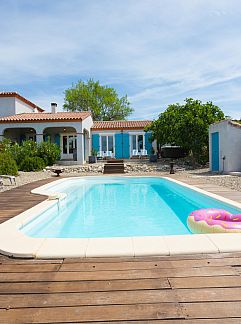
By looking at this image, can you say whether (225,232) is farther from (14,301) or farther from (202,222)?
(14,301)

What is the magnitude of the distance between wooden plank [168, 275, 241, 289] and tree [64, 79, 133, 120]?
3770 cm

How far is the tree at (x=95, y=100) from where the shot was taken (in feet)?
130

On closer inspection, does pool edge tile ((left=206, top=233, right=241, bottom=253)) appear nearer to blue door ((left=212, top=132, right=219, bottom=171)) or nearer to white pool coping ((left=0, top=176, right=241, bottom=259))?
white pool coping ((left=0, top=176, right=241, bottom=259))

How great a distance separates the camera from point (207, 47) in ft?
44.2

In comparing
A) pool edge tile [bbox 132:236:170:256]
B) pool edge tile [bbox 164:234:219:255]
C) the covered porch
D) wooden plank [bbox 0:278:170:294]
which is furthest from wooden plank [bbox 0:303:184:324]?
the covered porch

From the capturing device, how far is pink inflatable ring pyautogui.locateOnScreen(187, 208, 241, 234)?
4.45 m

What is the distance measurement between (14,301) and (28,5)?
9.66m

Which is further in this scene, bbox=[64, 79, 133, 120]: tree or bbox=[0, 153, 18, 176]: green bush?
bbox=[64, 79, 133, 120]: tree

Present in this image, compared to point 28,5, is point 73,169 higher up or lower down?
lower down

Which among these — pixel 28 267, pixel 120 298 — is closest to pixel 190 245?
pixel 120 298

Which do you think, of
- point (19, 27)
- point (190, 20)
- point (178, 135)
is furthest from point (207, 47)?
point (19, 27)

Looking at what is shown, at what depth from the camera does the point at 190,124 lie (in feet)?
62.7

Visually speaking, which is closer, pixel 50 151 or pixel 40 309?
pixel 40 309

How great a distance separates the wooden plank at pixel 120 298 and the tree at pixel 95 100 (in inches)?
1491
